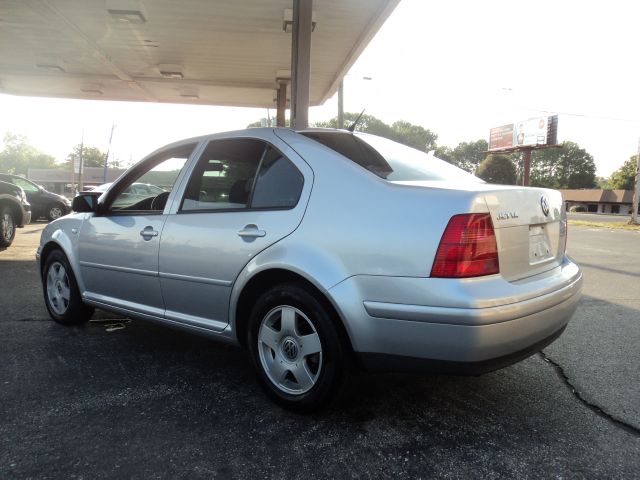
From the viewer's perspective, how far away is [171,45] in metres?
11.2

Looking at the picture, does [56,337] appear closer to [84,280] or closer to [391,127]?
[84,280]

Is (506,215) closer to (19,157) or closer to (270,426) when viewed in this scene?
(270,426)

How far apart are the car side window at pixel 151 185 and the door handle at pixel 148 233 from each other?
145 millimetres

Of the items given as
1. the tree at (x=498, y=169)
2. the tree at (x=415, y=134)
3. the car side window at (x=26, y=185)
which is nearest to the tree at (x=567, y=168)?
the tree at (x=415, y=134)

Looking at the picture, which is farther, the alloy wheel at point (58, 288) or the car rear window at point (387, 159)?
the alloy wheel at point (58, 288)

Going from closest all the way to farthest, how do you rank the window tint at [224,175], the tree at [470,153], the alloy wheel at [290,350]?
the alloy wheel at [290,350] < the window tint at [224,175] < the tree at [470,153]

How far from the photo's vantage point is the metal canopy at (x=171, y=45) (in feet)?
29.3

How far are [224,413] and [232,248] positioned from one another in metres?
0.92

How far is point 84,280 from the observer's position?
3988 mm

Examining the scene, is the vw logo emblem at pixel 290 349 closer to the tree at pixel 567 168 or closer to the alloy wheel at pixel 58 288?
the alloy wheel at pixel 58 288

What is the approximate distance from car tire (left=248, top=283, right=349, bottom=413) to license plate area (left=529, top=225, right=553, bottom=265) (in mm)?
1096

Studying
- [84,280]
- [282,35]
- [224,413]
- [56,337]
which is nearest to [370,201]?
[224,413]

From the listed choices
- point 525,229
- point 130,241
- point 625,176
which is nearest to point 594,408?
point 525,229

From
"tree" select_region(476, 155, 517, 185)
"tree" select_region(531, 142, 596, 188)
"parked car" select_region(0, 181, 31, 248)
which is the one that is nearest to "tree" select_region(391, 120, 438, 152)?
"tree" select_region(531, 142, 596, 188)
